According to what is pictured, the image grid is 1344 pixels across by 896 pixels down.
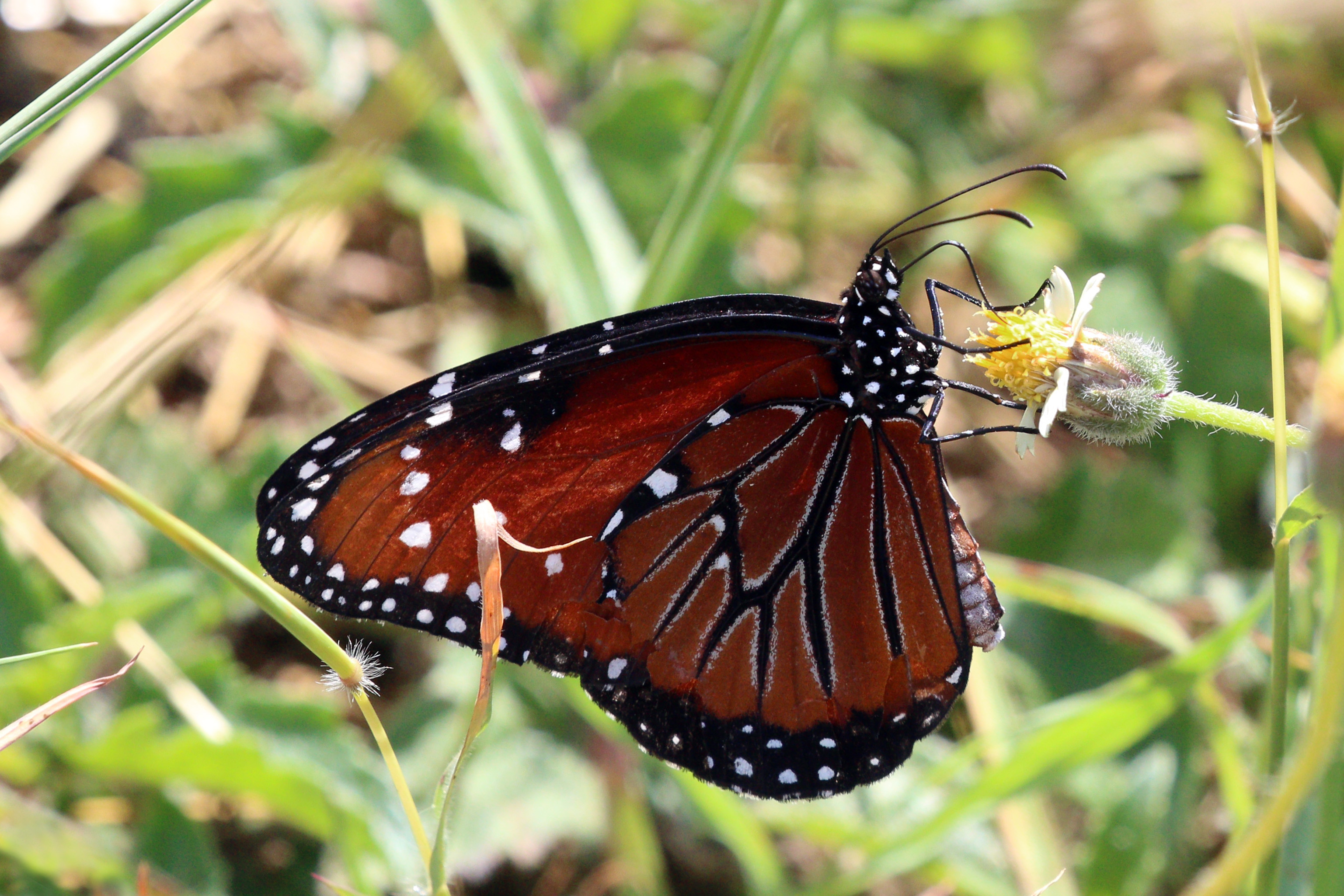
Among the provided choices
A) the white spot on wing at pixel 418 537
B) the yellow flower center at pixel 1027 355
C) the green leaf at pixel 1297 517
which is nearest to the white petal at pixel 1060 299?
the yellow flower center at pixel 1027 355

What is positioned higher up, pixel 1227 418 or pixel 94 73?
pixel 94 73

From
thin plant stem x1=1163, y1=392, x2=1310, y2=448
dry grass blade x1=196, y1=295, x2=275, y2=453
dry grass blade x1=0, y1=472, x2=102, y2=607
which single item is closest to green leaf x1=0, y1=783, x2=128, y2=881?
dry grass blade x1=0, y1=472, x2=102, y2=607

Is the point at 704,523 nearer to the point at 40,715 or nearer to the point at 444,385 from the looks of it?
the point at 444,385

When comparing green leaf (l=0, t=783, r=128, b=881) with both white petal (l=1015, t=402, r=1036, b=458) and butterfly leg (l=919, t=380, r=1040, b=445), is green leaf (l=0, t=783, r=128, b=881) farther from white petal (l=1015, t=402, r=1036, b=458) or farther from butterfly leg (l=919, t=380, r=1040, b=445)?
white petal (l=1015, t=402, r=1036, b=458)

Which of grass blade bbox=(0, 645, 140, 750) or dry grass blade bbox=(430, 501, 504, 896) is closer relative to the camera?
dry grass blade bbox=(430, 501, 504, 896)

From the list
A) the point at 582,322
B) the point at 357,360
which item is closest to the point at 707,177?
the point at 582,322

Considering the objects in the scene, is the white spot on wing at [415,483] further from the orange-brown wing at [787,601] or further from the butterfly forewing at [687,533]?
the orange-brown wing at [787,601]
